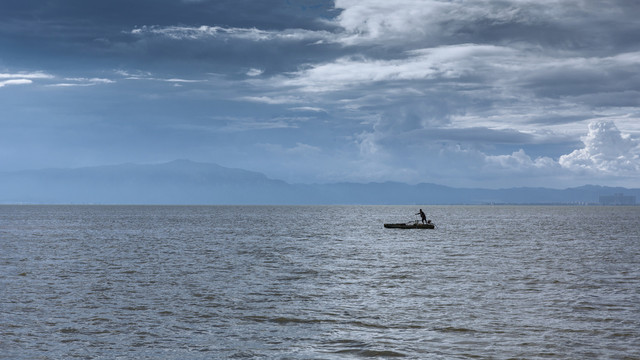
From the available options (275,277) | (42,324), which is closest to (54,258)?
(275,277)

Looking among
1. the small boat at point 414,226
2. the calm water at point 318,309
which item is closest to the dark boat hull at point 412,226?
the small boat at point 414,226

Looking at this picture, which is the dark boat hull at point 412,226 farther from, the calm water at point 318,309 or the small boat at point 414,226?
the calm water at point 318,309

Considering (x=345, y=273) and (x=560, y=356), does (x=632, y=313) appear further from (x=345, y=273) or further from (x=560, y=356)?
(x=345, y=273)

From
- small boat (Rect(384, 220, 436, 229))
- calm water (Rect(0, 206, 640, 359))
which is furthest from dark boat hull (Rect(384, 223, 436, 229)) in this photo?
calm water (Rect(0, 206, 640, 359))

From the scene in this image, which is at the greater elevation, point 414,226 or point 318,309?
point 318,309

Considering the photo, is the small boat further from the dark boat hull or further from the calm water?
the calm water

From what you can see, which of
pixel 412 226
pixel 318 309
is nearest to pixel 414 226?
pixel 412 226

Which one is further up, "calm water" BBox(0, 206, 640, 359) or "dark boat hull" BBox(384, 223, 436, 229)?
"calm water" BBox(0, 206, 640, 359)

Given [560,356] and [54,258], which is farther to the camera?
[54,258]

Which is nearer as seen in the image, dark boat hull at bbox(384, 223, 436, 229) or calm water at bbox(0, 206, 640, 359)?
calm water at bbox(0, 206, 640, 359)

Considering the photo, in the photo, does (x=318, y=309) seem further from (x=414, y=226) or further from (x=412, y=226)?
(x=414, y=226)

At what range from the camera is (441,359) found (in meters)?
18.3

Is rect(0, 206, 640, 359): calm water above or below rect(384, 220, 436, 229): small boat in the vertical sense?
above

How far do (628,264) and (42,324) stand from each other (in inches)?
1753
